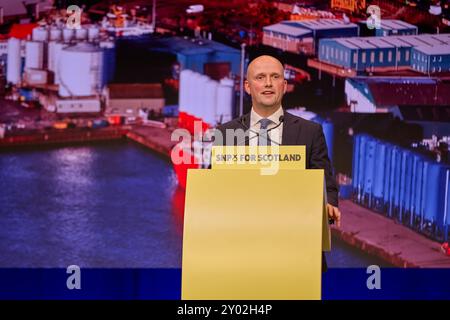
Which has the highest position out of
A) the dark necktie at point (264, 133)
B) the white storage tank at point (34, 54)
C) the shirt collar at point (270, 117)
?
the white storage tank at point (34, 54)

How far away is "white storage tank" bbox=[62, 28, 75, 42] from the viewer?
4.07 m

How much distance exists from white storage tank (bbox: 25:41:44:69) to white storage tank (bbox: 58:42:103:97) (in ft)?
0.34

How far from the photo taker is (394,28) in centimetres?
399

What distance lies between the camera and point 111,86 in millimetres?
4168

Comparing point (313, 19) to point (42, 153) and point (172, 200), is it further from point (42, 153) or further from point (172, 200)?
point (42, 153)

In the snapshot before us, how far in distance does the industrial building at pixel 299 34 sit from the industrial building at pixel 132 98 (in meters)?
0.64

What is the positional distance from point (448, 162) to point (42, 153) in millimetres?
2052

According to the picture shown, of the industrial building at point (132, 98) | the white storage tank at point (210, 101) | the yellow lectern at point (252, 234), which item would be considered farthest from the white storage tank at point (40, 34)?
the yellow lectern at point (252, 234)

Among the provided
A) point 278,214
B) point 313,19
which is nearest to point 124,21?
point 313,19

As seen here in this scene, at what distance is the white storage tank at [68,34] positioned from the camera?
4066 mm

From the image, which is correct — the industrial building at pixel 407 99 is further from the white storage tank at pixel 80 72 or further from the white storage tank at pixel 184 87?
the white storage tank at pixel 80 72

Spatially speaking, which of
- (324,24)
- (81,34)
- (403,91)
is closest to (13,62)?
(81,34)

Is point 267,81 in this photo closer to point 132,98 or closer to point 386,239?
point 386,239

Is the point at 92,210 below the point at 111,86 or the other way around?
below
